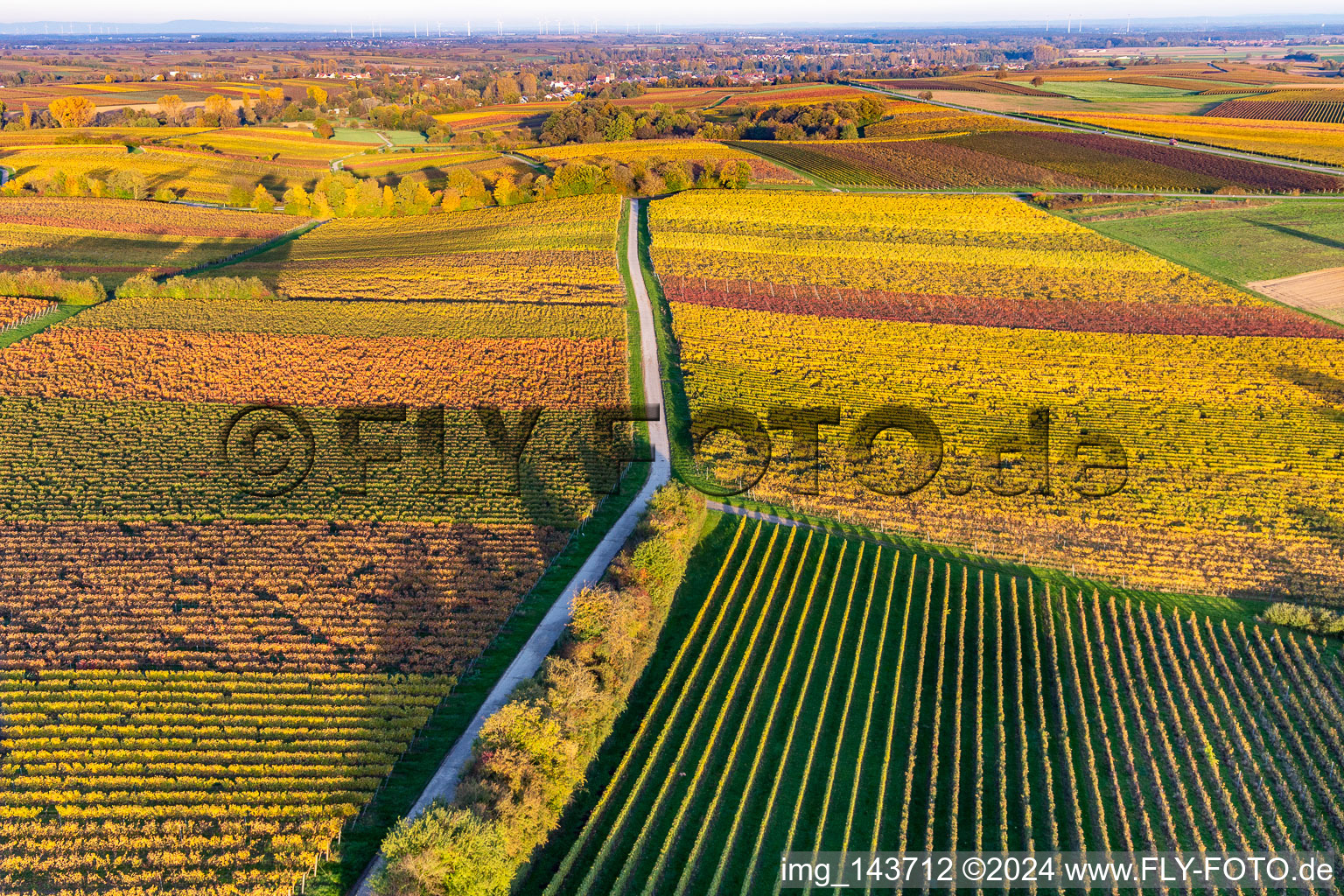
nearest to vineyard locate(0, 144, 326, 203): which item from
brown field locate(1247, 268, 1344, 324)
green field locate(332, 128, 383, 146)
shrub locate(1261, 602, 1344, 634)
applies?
green field locate(332, 128, 383, 146)

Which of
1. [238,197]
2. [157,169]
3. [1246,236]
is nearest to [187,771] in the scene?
[238,197]

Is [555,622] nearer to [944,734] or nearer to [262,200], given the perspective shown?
[944,734]

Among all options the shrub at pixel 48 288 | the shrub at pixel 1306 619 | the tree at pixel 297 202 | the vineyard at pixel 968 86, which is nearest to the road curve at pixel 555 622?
the shrub at pixel 1306 619

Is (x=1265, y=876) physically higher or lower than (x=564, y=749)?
A: lower

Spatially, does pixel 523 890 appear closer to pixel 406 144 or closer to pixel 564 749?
pixel 564 749

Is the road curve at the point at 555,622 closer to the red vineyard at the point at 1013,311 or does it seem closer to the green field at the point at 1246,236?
the red vineyard at the point at 1013,311

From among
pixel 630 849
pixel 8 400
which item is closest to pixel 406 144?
pixel 8 400
